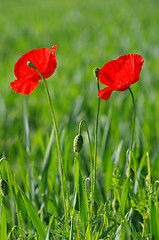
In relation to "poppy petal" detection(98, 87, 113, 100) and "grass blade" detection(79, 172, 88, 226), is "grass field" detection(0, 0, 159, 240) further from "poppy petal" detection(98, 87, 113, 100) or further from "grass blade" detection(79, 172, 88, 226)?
"poppy petal" detection(98, 87, 113, 100)

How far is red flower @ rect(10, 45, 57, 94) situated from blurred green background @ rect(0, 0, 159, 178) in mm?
509

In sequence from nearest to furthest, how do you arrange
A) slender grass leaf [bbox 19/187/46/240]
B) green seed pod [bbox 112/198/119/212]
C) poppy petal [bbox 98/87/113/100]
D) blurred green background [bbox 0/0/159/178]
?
poppy petal [bbox 98/87/113/100]
slender grass leaf [bbox 19/187/46/240]
green seed pod [bbox 112/198/119/212]
blurred green background [bbox 0/0/159/178]

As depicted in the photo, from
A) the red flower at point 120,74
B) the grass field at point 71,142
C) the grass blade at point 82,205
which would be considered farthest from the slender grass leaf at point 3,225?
the red flower at point 120,74

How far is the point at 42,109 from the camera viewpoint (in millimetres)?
2998

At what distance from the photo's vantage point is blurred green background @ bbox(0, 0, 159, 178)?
6.56ft

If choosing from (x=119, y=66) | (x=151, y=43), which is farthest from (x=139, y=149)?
(x=151, y=43)

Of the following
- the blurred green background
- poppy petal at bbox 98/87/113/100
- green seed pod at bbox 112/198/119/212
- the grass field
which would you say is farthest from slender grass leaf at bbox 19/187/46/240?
the blurred green background

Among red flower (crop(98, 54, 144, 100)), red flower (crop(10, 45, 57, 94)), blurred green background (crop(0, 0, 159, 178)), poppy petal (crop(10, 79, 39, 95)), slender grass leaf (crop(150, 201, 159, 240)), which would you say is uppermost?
blurred green background (crop(0, 0, 159, 178))

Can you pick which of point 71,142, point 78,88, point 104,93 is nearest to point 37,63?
point 104,93

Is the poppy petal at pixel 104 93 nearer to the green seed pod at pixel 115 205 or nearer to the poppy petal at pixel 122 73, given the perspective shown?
the poppy petal at pixel 122 73

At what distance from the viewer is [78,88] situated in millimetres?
3453

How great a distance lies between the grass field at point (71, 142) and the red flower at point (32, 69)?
0.24m

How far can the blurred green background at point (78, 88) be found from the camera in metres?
2.00

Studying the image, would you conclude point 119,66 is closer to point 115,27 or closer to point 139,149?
point 139,149
